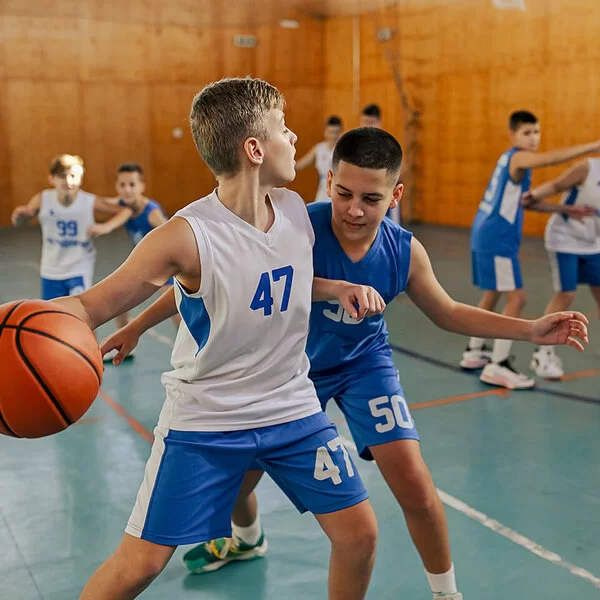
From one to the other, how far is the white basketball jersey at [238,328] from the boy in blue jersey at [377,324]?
224 mm

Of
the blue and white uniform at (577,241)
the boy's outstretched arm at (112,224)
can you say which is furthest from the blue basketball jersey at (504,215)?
the boy's outstretched arm at (112,224)

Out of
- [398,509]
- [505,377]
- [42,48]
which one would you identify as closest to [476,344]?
[505,377]

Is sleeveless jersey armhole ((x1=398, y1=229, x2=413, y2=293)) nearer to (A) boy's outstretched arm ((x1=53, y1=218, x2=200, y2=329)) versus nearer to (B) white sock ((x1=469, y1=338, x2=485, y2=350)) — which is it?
(A) boy's outstretched arm ((x1=53, y1=218, x2=200, y2=329))

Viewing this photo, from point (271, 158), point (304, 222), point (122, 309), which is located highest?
point (271, 158)

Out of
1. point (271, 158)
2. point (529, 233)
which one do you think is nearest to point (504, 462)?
point (271, 158)

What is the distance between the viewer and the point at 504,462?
4207mm

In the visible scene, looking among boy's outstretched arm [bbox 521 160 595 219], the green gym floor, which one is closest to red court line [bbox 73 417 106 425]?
the green gym floor

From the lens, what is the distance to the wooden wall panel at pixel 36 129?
1561 cm

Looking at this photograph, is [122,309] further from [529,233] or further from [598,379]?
[529,233]

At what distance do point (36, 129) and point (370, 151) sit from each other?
1470 cm

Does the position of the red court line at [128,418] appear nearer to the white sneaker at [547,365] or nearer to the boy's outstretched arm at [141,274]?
the boy's outstretched arm at [141,274]

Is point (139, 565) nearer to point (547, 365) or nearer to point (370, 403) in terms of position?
point (370, 403)

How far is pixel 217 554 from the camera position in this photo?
318 centimetres

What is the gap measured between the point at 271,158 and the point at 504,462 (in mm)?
2646
